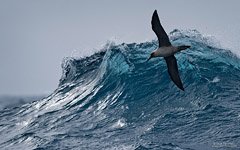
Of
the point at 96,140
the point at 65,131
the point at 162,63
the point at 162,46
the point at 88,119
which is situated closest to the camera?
the point at 162,46

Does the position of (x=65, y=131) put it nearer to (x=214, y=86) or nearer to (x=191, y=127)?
(x=191, y=127)

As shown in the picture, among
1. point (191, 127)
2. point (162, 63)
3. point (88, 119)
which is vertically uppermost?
point (162, 63)

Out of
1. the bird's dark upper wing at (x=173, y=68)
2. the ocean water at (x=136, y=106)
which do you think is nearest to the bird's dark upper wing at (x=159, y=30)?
the bird's dark upper wing at (x=173, y=68)

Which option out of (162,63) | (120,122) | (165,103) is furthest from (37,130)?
(162,63)

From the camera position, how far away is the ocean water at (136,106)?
106ft

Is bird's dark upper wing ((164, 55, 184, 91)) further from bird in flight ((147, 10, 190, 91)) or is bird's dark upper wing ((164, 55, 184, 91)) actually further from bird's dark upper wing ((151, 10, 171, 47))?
bird's dark upper wing ((151, 10, 171, 47))

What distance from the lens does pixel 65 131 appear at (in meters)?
36.2

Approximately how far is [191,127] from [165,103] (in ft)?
20.0

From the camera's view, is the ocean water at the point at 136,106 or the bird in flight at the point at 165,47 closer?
the bird in flight at the point at 165,47

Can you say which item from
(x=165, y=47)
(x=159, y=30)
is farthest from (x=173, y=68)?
(x=159, y=30)

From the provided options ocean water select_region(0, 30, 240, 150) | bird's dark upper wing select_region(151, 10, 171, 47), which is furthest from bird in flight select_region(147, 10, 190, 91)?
ocean water select_region(0, 30, 240, 150)

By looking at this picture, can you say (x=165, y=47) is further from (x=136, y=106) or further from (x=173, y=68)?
(x=136, y=106)

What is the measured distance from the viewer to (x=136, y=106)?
39531 mm

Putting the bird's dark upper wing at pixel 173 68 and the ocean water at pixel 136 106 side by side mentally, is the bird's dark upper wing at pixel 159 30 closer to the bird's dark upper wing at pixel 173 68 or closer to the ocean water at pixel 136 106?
the bird's dark upper wing at pixel 173 68
